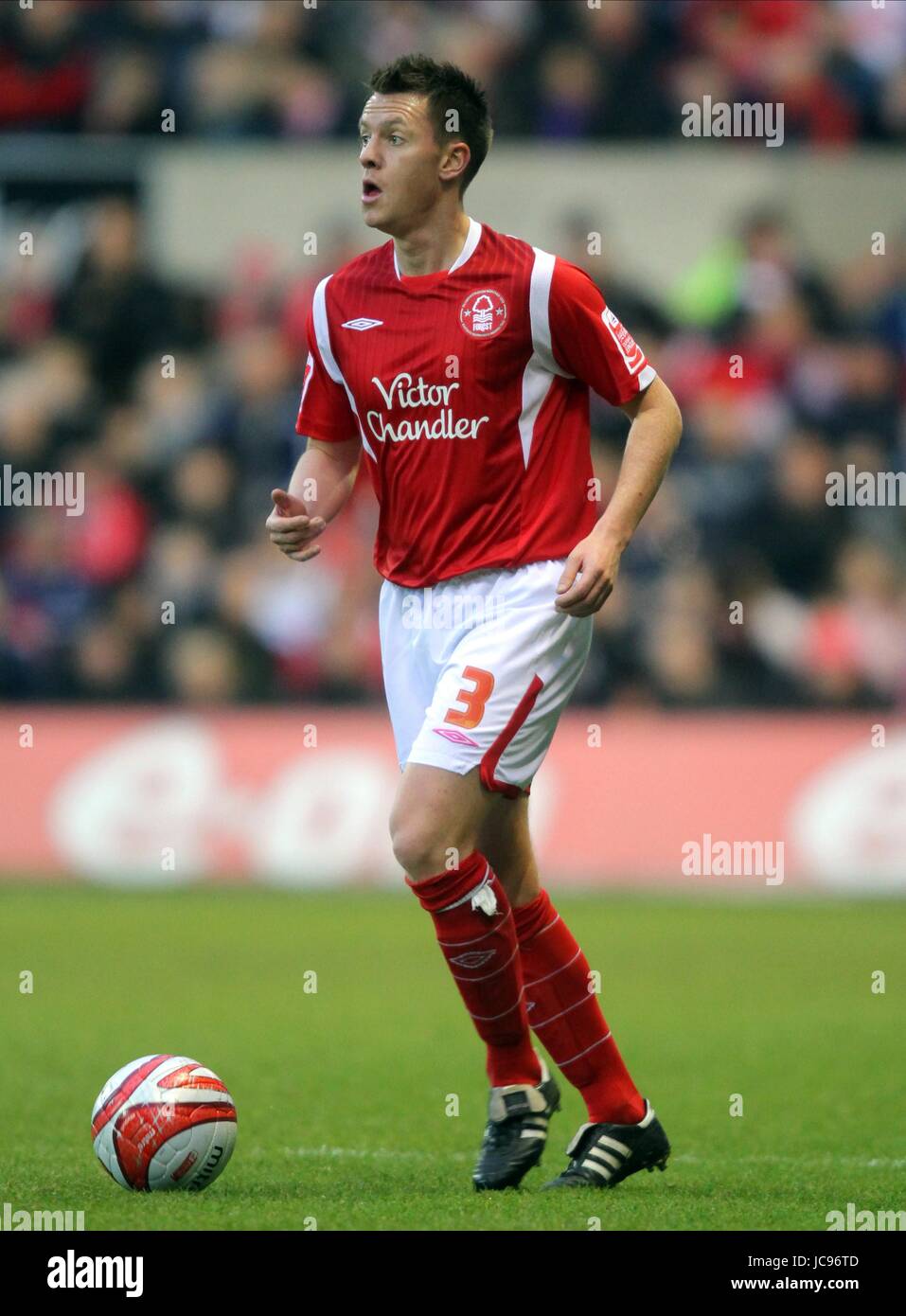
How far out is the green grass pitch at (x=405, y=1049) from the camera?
17.4 feet

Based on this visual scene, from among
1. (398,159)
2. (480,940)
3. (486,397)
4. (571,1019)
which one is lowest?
(571,1019)

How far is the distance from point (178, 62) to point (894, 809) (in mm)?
8257

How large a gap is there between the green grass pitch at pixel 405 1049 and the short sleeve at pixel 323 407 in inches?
77.7

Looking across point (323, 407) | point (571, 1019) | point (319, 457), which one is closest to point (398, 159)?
point (323, 407)

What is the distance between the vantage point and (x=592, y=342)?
5.49 metres

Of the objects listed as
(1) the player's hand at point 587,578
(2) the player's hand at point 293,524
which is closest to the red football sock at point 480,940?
(1) the player's hand at point 587,578

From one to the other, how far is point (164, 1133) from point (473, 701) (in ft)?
4.25

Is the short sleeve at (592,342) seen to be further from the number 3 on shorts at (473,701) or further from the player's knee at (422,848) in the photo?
the player's knee at (422,848)

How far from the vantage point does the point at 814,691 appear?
14.5 meters

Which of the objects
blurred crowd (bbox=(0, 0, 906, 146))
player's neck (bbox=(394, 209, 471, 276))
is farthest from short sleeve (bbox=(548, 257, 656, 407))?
blurred crowd (bbox=(0, 0, 906, 146))

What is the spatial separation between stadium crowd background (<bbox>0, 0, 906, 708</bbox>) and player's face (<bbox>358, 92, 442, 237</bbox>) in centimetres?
896

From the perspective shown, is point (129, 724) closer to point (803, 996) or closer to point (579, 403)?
point (803, 996)

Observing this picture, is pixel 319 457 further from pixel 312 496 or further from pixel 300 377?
pixel 300 377

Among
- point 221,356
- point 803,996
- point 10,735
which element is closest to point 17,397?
point 221,356
